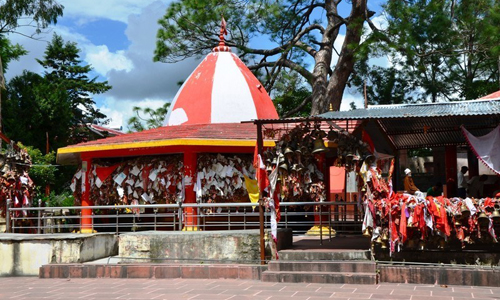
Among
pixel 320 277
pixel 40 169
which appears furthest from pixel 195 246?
pixel 40 169

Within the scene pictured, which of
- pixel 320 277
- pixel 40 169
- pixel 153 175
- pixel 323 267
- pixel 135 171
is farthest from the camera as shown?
pixel 40 169

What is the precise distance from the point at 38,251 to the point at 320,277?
514 cm

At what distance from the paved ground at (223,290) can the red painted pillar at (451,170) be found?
576 cm

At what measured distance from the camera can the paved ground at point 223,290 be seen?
707 centimetres

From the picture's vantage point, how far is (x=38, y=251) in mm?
9758

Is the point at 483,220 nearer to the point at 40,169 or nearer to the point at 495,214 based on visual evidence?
the point at 495,214

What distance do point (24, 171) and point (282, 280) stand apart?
8.54 metres

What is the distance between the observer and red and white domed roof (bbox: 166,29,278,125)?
1612cm

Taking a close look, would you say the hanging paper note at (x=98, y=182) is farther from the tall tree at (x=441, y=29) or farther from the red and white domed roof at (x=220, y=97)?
the tall tree at (x=441, y=29)

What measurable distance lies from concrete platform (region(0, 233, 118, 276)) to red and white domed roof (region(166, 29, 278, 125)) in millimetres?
6958

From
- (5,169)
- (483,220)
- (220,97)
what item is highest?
(220,97)

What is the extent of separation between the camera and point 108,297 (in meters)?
7.27

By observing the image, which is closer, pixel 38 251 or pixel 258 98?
pixel 38 251

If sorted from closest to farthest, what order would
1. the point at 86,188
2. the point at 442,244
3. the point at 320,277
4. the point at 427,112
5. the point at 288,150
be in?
the point at 320,277 < the point at 442,244 < the point at 427,112 < the point at 288,150 < the point at 86,188
